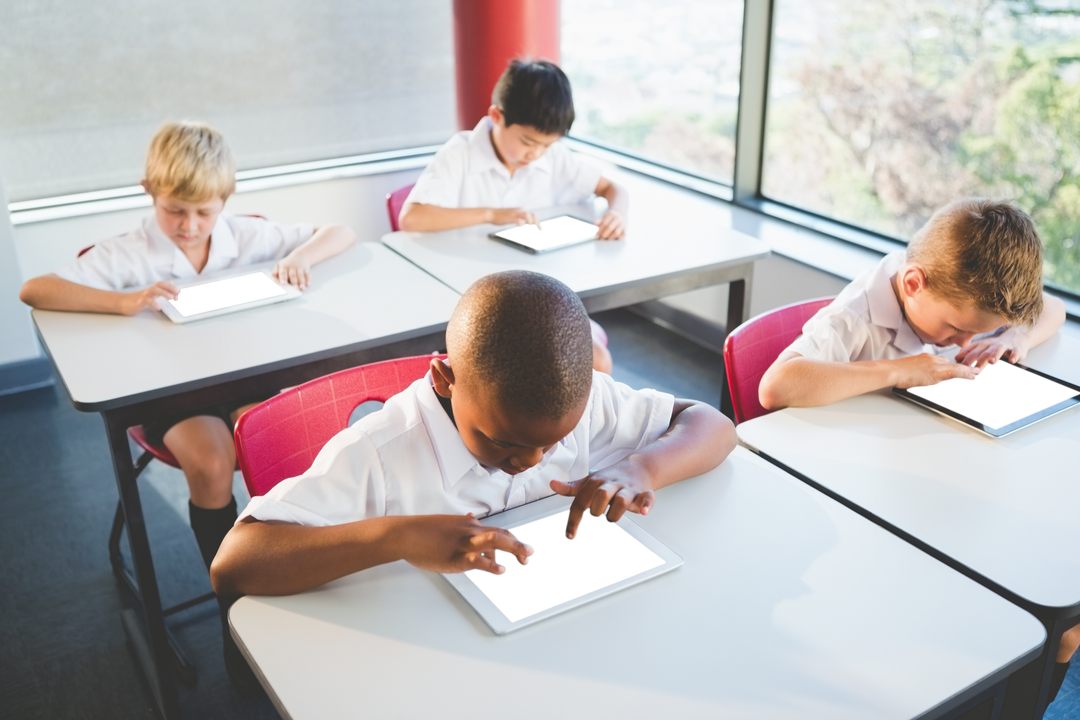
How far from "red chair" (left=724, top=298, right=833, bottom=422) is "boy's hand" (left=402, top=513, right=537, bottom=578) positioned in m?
0.72

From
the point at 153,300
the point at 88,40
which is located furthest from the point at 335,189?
the point at 153,300

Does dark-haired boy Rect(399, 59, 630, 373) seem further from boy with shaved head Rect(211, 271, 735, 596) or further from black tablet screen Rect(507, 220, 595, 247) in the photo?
boy with shaved head Rect(211, 271, 735, 596)

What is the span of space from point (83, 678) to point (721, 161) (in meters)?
2.85

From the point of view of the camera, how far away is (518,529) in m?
1.15

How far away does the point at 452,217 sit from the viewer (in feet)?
8.12

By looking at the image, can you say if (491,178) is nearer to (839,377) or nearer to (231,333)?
(231,333)

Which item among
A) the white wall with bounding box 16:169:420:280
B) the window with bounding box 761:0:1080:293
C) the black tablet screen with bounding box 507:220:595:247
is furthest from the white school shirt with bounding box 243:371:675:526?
the white wall with bounding box 16:169:420:280

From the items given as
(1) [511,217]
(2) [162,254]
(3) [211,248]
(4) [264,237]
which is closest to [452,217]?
(1) [511,217]

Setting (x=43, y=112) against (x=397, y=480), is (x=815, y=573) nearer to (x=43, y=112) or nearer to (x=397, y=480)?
(x=397, y=480)

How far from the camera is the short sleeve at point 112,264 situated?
1995 millimetres

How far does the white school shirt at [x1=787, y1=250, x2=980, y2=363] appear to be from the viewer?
64.6 inches

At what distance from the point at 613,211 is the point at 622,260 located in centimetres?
31

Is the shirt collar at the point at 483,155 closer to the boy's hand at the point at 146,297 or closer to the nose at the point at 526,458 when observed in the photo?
the boy's hand at the point at 146,297

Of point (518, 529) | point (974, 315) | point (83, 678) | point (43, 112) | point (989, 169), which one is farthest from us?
point (43, 112)
